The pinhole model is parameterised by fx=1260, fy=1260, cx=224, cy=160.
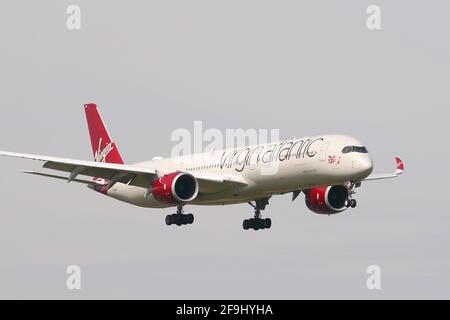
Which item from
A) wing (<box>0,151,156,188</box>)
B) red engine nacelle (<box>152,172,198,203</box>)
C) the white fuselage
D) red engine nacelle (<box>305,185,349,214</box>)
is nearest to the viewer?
the white fuselage

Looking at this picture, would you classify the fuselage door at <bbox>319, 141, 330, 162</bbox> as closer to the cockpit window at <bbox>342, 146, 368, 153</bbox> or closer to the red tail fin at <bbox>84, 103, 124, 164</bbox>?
the cockpit window at <bbox>342, 146, 368, 153</bbox>

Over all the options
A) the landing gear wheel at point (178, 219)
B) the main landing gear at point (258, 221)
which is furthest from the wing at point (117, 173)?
the main landing gear at point (258, 221)

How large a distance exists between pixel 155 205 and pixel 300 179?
11.8 m

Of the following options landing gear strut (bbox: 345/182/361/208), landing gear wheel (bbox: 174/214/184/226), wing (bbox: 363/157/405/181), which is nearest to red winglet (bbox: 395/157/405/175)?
wing (bbox: 363/157/405/181)

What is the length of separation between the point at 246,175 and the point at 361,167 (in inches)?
299

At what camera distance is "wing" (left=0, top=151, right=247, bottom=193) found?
230 ft

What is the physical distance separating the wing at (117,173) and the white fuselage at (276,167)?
0.59ft

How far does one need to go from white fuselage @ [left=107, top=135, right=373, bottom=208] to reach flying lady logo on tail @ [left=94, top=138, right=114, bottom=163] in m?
8.99

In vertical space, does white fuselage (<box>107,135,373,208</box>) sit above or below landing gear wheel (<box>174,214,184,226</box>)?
above

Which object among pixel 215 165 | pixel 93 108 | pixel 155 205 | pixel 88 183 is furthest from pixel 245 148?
pixel 93 108

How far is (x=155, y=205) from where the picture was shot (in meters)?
75.7

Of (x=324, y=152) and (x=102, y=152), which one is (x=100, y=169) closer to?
(x=102, y=152)

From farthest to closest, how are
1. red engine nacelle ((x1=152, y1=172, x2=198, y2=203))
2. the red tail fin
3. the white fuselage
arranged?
the red tail fin < red engine nacelle ((x1=152, y1=172, x2=198, y2=203)) < the white fuselage

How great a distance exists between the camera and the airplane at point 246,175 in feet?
218
